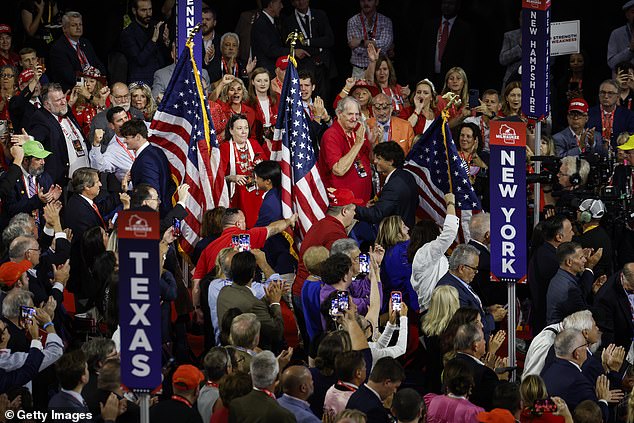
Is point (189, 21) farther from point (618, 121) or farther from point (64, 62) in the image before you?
point (618, 121)

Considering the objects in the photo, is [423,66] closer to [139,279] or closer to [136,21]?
[136,21]

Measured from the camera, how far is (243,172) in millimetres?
16984

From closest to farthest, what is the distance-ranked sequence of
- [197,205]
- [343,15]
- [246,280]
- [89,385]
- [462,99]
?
[89,385] < [246,280] < [197,205] < [462,99] < [343,15]

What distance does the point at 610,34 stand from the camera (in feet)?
72.4

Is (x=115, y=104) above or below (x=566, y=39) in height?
below

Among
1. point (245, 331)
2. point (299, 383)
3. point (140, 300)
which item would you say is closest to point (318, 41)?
point (245, 331)

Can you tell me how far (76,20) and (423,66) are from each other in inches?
193

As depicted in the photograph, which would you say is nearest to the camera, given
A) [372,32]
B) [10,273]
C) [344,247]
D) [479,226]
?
[10,273]

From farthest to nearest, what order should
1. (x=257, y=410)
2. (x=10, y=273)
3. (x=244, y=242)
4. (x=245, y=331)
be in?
(x=244, y=242) → (x=10, y=273) → (x=245, y=331) → (x=257, y=410)

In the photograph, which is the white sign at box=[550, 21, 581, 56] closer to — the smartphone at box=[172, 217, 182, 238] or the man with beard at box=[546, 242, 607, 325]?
the man with beard at box=[546, 242, 607, 325]

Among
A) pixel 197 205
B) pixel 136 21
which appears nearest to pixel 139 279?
pixel 197 205

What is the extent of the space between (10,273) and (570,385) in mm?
5008

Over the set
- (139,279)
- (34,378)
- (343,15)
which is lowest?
(34,378)

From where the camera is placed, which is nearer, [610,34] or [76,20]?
[76,20]
